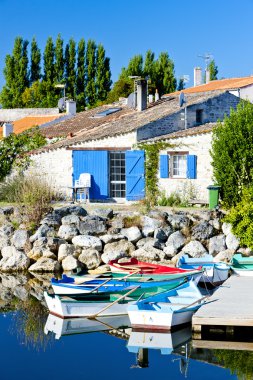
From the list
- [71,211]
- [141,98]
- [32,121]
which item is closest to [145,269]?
[71,211]

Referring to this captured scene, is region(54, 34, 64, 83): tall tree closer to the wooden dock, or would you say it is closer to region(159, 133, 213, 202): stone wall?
region(159, 133, 213, 202): stone wall

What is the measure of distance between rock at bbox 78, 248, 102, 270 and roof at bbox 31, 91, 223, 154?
7.31m

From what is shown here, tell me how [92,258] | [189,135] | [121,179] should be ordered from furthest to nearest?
1. [121,179]
2. [189,135]
3. [92,258]

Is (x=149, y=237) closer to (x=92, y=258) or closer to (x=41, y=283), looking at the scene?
(x=92, y=258)

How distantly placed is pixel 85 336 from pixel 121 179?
538 inches

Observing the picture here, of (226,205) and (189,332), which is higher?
(226,205)

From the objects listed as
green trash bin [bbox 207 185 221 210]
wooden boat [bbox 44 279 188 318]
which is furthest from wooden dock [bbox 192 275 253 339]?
green trash bin [bbox 207 185 221 210]

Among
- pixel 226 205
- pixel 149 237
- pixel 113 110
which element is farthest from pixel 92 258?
pixel 113 110

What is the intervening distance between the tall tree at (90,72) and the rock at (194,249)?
139 ft

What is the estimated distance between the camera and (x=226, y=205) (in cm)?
2484

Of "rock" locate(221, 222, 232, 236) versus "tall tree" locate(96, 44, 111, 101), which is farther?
"tall tree" locate(96, 44, 111, 101)

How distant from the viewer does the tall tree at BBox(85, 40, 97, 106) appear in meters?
64.4

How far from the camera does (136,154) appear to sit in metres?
28.1

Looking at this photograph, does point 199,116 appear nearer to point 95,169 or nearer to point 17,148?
point 95,169
